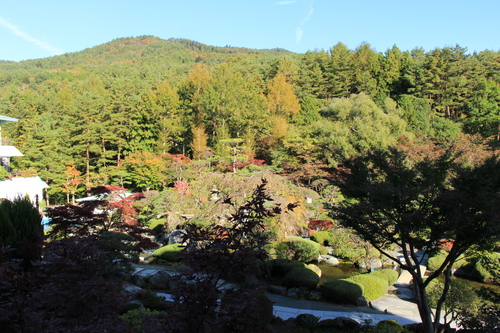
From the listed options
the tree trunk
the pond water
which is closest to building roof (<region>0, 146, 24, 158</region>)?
the pond water

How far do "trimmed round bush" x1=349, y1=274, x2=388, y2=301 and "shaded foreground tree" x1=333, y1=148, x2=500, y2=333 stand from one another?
10.00 feet

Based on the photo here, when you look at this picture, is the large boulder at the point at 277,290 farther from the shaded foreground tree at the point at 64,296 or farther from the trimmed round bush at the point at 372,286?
the shaded foreground tree at the point at 64,296

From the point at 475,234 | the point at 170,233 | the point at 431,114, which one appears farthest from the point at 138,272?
the point at 431,114

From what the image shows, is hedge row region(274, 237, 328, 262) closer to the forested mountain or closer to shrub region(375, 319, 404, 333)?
shrub region(375, 319, 404, 333)

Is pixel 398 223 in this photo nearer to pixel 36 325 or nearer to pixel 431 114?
pixel 36 325

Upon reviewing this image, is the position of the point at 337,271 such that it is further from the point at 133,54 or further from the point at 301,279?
the point at 133,54

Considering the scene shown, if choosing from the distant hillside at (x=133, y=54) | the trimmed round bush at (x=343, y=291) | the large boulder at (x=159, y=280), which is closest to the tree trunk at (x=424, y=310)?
the trimmed round bush at (x=343, y=291)

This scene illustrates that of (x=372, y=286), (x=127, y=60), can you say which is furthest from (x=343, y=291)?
(x=127, y=60)

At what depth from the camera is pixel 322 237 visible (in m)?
15.0

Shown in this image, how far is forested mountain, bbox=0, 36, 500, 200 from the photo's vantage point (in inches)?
869

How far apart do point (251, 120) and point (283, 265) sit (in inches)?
643

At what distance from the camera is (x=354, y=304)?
8805 mm

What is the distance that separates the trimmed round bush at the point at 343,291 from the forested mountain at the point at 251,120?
10.7 m

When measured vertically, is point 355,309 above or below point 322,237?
below
